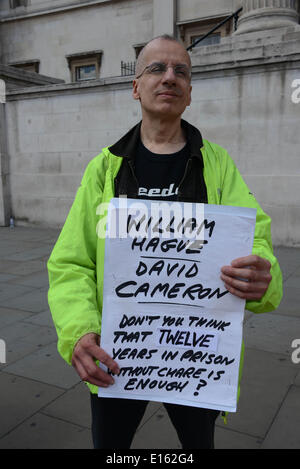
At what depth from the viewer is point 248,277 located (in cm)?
135

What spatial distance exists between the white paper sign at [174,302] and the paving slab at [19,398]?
1.60 meters

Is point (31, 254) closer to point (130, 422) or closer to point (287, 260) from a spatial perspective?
point (287, 260)

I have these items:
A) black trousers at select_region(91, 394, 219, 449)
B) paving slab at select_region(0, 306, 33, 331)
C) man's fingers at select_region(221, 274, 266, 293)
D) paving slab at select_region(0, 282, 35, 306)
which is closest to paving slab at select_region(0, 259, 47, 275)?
paving slab at select_region(0, 282, 35, 306)

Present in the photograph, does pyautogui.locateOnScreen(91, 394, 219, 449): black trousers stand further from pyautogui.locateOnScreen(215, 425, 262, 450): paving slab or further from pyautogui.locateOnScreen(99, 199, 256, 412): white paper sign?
pyautogui.locateOnScreen(215, 425, 262, 450): paving slab

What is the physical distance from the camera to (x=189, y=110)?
900 centimetres

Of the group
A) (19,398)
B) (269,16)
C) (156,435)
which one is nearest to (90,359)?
(156,435)

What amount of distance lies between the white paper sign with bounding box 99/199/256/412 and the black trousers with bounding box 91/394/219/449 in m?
0.17

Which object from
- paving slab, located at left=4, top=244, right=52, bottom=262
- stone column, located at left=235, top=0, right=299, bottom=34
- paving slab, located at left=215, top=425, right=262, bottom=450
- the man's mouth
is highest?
stone column, located at left=235, top=0, right=299, bottom=34

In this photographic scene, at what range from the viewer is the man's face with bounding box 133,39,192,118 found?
1.64 metres

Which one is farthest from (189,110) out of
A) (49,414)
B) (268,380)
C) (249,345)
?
(49,414)

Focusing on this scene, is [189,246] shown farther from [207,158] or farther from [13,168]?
[13,168]

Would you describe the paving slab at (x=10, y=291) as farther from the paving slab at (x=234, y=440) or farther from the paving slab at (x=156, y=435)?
the paving slab at (x=234, y=440)

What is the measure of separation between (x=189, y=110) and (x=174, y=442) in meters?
7.72

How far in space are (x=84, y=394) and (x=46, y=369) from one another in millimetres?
566
